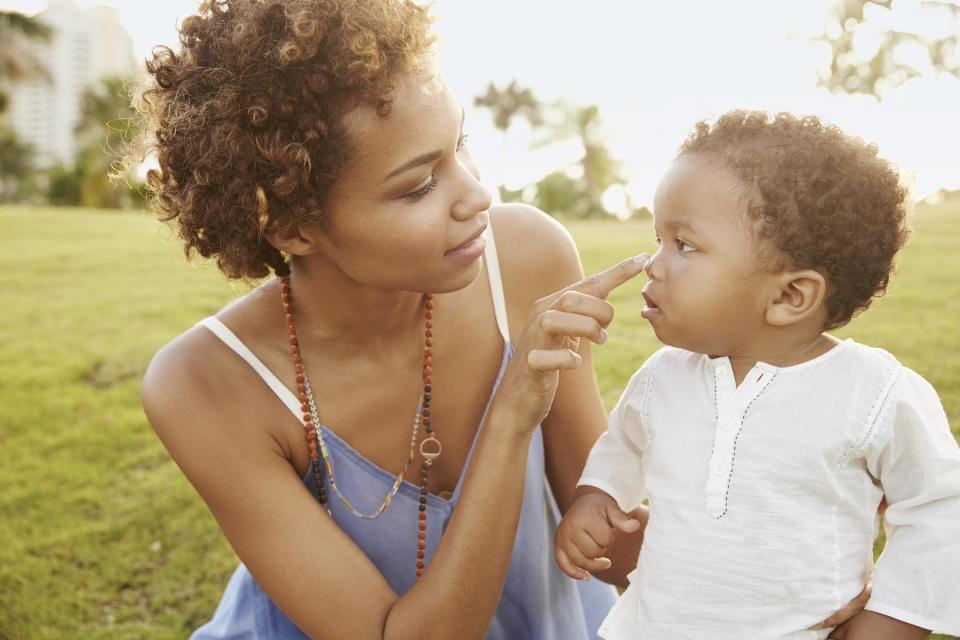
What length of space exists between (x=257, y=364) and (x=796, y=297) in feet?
4.92

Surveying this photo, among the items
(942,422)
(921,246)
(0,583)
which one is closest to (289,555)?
(942,422)

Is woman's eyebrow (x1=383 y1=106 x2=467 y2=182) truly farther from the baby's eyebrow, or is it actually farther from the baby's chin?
the baby's chin

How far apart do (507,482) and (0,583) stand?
311cm

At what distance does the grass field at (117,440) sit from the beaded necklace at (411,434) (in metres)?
0.41

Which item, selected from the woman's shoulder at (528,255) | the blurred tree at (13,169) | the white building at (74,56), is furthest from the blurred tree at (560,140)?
the white building at (74,56)

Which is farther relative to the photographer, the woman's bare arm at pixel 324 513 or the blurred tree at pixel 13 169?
the blurred tree at pixel 13 169

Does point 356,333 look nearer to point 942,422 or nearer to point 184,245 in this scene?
point 184,245

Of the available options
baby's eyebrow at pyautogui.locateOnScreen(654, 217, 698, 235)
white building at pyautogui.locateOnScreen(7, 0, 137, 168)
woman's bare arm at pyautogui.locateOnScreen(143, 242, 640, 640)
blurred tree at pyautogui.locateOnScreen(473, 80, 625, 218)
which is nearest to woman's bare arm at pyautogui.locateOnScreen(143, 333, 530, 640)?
woman's bare arm at pyautogui.locateOnScreen(143, 242, 640, 640)

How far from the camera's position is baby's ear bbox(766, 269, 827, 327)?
182 cm

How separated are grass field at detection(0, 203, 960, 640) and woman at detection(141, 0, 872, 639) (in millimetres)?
397

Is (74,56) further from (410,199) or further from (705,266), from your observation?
(705,266)

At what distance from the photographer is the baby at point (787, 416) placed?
1.73 metres

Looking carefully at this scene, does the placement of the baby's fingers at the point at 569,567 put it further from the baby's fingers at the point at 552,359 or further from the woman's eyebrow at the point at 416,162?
the woman's eyebrow at the point at 416,162

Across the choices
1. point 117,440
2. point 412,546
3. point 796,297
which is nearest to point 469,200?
point 796,297
